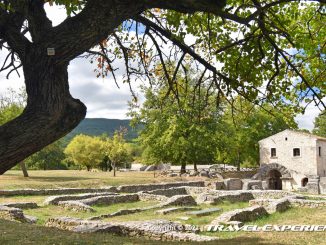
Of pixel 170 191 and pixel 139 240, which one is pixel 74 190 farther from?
pixel 139 240

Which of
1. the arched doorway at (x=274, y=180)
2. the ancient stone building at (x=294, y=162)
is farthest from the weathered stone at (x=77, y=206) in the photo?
the arched doorway at (x=274, y=180)

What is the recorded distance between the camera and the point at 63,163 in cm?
8294

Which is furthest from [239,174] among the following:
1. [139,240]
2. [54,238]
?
[54,238]

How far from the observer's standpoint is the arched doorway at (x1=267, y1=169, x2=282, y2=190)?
47.0 meters

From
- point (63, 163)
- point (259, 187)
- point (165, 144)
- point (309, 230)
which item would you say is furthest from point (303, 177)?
point (63, 163)

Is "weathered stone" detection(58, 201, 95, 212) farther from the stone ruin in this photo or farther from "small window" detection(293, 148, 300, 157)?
"small window" detection(293, 148, 300, 157)

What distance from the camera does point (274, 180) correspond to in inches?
1881

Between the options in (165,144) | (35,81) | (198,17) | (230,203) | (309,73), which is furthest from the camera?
(165,144)

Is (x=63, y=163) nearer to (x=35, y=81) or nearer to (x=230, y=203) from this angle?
(x=230, y=203)

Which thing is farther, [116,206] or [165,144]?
[165,144]

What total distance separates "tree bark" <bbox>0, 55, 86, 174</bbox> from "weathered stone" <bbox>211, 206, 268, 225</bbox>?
1137cm

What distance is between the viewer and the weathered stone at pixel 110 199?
69.6ft

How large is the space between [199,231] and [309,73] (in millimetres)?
6188

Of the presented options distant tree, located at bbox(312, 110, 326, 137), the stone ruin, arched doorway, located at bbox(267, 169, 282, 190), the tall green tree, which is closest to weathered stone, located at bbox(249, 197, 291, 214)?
the stone ruin
